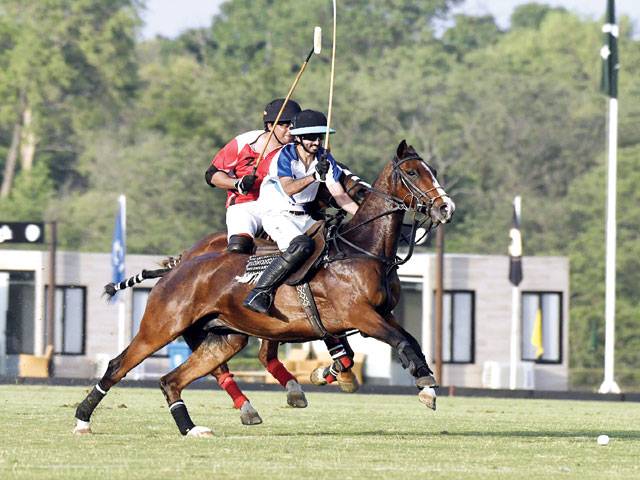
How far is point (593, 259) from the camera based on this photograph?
177ft

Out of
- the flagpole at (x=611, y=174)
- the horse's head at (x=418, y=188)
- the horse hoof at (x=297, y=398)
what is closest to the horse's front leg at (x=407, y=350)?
the horse's head at (x=418, y=188)

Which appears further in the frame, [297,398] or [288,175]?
[297,398]

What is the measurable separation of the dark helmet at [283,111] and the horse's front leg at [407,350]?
7.33 ft

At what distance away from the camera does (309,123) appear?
1245 cm

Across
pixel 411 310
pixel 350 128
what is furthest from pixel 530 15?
pixel 411 310

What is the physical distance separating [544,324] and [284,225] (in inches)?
985

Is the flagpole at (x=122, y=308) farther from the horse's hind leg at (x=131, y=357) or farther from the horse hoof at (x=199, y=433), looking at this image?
the horse hoof at (x=199, y=433)

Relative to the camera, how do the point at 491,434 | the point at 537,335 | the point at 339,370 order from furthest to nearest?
the point at 537,335 → the point at 491,434 → the point at 339,370

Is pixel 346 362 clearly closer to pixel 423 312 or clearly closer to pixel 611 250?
pixel 611 250

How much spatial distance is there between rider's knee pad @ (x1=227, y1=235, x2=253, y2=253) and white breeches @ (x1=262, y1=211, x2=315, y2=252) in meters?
0.23

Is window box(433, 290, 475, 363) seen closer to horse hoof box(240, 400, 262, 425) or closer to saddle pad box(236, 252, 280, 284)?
horse hoof box(240, 400, 262, 425)

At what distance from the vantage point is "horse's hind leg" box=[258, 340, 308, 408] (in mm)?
13117

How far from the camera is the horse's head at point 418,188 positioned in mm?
12016

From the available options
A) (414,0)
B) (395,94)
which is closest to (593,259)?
(395,94)
